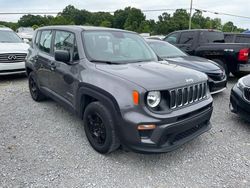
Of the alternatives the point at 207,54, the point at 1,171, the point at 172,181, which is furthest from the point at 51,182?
the point at 207,54

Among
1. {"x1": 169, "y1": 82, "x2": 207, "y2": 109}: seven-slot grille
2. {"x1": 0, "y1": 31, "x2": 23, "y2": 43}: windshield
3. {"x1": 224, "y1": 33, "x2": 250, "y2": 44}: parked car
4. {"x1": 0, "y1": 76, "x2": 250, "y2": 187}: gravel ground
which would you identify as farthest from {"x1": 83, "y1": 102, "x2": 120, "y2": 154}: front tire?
{"x1": 224, "y1": 33, "x2": 250, "y2": 44}: parked car

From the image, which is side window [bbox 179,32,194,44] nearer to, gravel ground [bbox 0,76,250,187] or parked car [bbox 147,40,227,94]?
parked car [bbox 147,40,227,94]

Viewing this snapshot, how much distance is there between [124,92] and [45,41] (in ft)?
9.36

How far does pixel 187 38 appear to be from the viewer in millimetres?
9109

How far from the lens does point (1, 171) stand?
3.09m

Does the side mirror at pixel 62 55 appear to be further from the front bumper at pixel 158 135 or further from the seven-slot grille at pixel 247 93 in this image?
the seven-slot grille at pixel 247 93

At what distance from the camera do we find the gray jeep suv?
2.90m

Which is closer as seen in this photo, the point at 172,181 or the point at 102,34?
the point at 172,181

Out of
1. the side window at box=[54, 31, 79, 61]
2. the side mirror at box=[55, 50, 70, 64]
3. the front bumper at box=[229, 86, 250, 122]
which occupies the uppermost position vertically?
the side window at box=[54, 31, 79, 61]

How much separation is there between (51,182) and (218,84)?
Answer: 4595mm

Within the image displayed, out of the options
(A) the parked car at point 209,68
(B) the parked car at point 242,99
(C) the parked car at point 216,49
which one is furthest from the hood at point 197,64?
(C) the parked car at point 216,49

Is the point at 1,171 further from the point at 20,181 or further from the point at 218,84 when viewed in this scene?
the point at 218,84

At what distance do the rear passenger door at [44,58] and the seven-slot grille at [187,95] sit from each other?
2.56m

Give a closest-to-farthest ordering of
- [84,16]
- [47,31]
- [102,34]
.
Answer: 1. [102,34]
2. [47,31]
3. [84,16]
